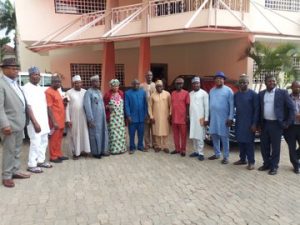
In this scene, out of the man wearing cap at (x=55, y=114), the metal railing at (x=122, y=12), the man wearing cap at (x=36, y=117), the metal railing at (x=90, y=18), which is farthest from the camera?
the metal railing at (x=90, y=18)

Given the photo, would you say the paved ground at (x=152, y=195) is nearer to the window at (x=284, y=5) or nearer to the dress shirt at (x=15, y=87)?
the dress shirt at (x=15, y=87)

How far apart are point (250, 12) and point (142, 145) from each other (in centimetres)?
644

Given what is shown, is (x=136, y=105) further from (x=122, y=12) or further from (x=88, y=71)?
(x=88, y=71)

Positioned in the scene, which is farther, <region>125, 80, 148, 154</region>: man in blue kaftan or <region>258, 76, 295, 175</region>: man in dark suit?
<region>125, 80, 148, 154</region>: man in blue kaftan

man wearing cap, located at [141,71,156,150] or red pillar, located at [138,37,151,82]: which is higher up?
red pillar, located at [138,37,151,82]

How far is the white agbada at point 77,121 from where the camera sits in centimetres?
671

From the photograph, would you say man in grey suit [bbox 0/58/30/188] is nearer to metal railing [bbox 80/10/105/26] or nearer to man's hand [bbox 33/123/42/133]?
man's hand [bbox 33/123/42/133]

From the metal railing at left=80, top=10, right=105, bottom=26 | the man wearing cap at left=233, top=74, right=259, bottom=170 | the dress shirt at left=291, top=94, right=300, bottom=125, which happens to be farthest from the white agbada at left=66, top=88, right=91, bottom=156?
the metal railing at left=80, top=10, right=105, bottom=26

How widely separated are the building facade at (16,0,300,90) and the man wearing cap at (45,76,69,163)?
4009 millimetres

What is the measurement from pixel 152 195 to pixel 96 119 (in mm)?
2439

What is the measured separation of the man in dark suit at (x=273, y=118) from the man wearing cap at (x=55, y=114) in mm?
3768

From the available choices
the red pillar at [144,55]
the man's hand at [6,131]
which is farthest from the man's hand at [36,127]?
the red pillar at [144,55]

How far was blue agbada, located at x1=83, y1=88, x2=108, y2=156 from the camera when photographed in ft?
21.8

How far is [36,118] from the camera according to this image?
593 centimetres
